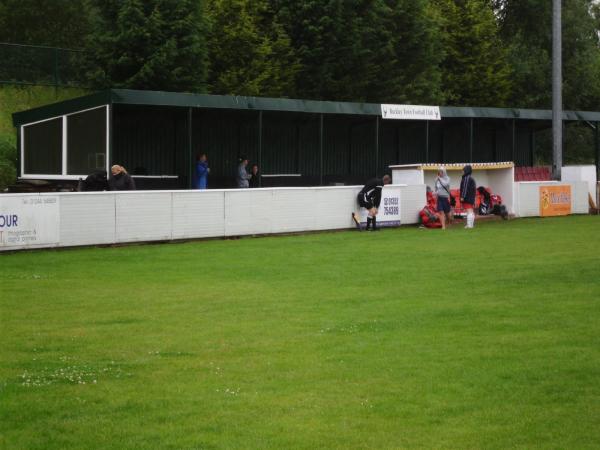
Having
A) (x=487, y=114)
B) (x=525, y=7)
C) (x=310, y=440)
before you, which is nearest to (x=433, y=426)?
(x=310, y=440)

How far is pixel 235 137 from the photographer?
1471 inches

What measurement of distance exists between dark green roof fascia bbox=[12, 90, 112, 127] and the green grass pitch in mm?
9637

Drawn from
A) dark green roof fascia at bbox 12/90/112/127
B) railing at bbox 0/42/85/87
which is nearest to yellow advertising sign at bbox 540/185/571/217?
dark green roof fascia at bbox 12/90/112/127

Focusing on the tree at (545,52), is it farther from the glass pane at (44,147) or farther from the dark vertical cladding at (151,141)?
the glass pane at (44,147)

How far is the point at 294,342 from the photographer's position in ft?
37.4

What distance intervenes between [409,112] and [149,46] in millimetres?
10008

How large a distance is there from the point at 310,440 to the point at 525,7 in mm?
64171

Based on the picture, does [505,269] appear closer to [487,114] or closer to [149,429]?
[149,429]

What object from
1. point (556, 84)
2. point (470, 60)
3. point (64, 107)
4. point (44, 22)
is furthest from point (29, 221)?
point (470, 60)

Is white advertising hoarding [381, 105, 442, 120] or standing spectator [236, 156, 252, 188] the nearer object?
standing spectator [236, 156, 252, 188]

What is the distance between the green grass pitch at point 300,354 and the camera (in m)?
7.88

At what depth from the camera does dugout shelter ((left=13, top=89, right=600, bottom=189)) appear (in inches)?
1198

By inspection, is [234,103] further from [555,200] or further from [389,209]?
[555,200]

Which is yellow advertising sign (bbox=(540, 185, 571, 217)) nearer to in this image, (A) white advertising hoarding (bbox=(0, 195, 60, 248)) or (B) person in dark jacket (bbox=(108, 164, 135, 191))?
(B) person in dark jacket (bbox=(108, 164, 135, 191))
